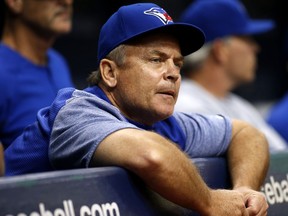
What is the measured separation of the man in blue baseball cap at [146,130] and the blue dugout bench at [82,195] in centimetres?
7

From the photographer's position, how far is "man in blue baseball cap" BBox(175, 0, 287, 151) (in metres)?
5.93

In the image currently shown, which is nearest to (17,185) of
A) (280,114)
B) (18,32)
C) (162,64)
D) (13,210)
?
(13,210)

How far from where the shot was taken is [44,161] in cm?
339

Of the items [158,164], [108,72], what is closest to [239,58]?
[108,72]

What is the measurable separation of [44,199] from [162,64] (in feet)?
3.03

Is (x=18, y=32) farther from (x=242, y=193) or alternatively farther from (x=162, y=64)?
(x=242, y=193)

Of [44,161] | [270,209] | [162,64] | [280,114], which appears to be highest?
[162,64]

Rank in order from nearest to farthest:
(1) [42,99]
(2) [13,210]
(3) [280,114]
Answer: (2) [13,210], (1) [42,99], (3) [280,114]

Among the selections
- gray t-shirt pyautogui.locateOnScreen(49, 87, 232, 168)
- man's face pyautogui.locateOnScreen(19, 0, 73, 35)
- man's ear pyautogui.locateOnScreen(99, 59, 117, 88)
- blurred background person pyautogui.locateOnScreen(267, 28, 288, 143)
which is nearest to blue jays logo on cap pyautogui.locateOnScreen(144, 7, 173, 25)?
man's ear pyautogui.locateOnScreen(99, 59, 117, 88)

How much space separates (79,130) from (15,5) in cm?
206

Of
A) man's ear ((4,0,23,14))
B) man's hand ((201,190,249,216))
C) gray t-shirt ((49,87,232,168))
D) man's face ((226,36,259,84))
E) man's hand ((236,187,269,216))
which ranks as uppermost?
gray t-shirt ((49,87,232,168))

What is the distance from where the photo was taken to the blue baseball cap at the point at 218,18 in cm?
595

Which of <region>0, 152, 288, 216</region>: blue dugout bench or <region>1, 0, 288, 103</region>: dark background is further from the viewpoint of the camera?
<region>1, 0, 288, 103</region>: dark background

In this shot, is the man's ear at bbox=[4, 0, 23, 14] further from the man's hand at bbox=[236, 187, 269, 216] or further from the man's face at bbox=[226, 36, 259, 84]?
the man's hand at bbox=[236, 187, 269, 216]
